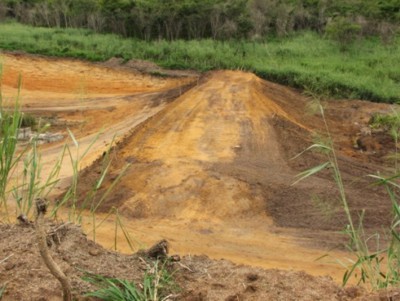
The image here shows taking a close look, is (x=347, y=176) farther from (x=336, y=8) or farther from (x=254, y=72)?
(x=336, y=8)

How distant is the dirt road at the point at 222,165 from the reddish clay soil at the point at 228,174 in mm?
27

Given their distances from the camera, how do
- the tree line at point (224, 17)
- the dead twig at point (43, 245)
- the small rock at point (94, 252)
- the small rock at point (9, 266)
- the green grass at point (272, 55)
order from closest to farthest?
the dead twig at point (43, 245) < the small rock at point (9, 266) < the small rock at point (94, 252) < the green grass at point (272, 55) < the tree line at point (224, 17)

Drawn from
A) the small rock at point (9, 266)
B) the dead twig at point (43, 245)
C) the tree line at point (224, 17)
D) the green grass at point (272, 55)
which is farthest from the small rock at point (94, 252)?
the tree line at point (224, 17)

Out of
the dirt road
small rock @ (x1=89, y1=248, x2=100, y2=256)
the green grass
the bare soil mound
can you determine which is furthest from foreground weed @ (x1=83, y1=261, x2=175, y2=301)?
the green grass

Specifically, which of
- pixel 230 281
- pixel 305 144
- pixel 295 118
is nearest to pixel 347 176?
pixel 305 144

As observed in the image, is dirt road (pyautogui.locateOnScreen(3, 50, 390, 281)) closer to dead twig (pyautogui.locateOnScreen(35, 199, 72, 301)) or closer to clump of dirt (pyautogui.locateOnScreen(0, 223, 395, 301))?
clump of dirt (pyautogui.locateOnScreen(0, 223, 395, 301))

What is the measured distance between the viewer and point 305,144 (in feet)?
42.5

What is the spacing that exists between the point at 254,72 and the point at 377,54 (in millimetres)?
5446

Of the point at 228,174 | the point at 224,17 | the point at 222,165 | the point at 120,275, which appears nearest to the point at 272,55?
the point at 224,17

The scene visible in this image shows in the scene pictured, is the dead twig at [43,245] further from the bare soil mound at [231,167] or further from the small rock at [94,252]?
the bare soil mound at [231,167]

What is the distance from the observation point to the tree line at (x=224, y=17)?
23.5 m

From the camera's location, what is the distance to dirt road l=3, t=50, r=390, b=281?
937cm

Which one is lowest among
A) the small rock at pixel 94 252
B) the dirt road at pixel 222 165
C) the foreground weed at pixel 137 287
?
the dirt road at pixel 222 165

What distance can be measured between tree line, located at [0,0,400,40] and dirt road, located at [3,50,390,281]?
5.84 metres
